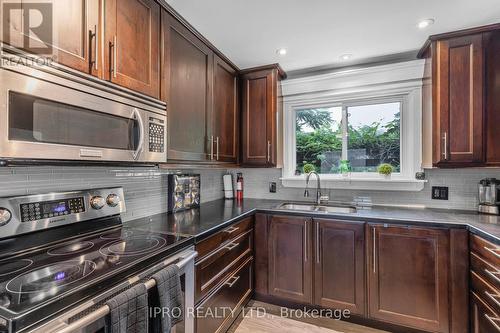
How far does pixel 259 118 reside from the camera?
8.22 feet

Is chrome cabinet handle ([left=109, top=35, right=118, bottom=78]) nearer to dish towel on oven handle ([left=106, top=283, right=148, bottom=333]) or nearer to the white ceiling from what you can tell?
the white ceiling

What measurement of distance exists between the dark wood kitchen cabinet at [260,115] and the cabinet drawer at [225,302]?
102cm

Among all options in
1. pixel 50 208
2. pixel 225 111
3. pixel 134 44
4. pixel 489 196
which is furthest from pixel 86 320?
pixel 489 196

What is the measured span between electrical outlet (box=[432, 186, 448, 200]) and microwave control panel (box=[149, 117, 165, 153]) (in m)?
2.36

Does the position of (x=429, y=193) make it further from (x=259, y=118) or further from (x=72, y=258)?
(x=72, y=258)

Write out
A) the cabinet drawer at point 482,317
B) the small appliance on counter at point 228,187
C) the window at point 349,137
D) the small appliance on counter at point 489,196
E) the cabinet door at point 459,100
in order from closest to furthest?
the cabinet drawer at point 482,317 → the cabinet door at point 459,100 → the small appliance on counter at point 489,196 → the window at point 349,137 → the small appliance on counter at point 228,187

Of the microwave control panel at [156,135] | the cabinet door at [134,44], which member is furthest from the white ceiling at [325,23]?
the microwave control panel at [156,135]

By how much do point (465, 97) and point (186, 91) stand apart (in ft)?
6.91

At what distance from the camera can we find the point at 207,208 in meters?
2.22

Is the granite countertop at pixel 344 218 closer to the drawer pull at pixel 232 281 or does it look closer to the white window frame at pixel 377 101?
the white window frame at pixel 377 101

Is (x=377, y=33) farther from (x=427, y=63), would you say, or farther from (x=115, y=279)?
(x=115, y=279)

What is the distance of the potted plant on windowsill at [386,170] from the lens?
7.61ft

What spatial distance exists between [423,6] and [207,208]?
217cm

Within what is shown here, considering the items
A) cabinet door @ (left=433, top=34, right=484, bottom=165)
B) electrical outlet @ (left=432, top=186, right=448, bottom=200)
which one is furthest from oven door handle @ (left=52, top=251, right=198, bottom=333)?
electrical outlet @ (left=432, top=186, right=448, bottom=200)
